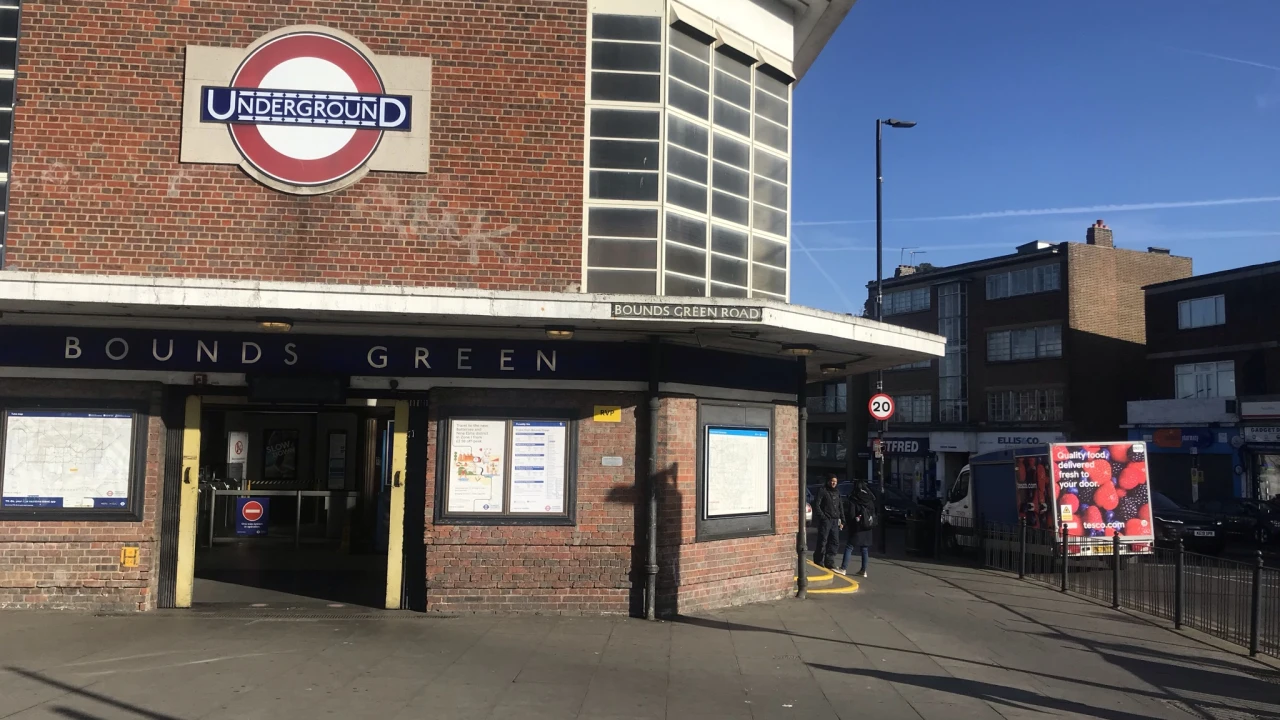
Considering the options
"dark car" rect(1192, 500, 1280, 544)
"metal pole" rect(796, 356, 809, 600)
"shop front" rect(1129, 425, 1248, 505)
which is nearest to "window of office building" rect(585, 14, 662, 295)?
"metal pole" rect(796, 356, 809, 600)

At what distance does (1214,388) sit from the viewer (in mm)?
39156

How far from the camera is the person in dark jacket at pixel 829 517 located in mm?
15758

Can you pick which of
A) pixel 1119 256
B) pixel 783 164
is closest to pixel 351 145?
pixel 783 164

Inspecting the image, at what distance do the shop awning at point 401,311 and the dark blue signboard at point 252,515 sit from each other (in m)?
5.35

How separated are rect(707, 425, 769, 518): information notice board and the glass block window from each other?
324 inches

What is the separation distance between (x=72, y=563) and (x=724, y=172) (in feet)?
28.3

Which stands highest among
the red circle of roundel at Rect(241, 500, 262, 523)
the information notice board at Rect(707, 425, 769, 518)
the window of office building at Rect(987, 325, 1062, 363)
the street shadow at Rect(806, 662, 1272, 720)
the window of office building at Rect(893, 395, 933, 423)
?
the window of office building at Rect(987, 325, 1062, 363)

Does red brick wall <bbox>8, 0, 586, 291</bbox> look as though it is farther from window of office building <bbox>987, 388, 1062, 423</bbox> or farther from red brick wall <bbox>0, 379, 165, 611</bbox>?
window of office building <bbox>987, 388, 1062, 423</bbox>

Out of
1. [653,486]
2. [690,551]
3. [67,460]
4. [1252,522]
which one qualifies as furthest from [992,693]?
[1252,522]

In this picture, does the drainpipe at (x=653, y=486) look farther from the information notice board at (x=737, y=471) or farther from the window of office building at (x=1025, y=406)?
the window of office building at (x=1025, y=406)

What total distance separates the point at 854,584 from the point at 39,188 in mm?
11492

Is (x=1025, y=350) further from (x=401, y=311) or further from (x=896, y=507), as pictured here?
(x=401, y=311)

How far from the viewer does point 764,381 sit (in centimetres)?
1262

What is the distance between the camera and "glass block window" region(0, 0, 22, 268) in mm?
10883
